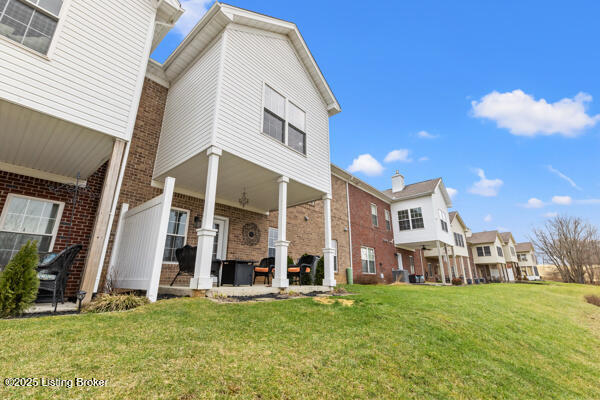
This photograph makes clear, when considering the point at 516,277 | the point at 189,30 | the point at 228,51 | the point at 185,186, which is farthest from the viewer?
the point at 516,277

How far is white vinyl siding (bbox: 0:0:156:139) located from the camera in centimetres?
430

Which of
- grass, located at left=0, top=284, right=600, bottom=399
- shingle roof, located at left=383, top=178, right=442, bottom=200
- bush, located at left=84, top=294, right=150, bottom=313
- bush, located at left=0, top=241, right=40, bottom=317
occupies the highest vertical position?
shingle roof, located at left=383, top=178, right=442, bottom=200

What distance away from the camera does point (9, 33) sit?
437cm

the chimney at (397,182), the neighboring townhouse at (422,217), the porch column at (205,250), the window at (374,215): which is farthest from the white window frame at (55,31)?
the chimney at (397,182)

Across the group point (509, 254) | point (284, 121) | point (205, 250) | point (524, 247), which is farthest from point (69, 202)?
point (524, 247)

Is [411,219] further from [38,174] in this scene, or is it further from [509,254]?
[509,254]

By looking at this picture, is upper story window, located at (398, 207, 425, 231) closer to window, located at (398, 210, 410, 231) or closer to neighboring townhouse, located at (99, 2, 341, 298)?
window, located at (398, 210, 410, 231)

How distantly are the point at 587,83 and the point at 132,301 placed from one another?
38.2 metres

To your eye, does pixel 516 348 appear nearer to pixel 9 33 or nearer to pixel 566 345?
pixel 566 345

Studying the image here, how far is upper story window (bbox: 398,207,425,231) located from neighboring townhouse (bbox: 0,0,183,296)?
17.9m

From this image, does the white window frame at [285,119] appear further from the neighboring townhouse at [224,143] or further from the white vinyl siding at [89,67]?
the white vinyl siding at [89,67]

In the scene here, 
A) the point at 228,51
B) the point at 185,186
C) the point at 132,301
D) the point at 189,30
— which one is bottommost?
the point at 132,301

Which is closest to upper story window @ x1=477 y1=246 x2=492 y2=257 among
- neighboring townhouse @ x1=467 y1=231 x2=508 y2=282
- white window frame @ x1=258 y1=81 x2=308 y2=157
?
neighboring townhouse @ x1=467 y1=231 x2=508 y2=282

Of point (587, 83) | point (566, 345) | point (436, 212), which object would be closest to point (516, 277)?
point (587, 83)
